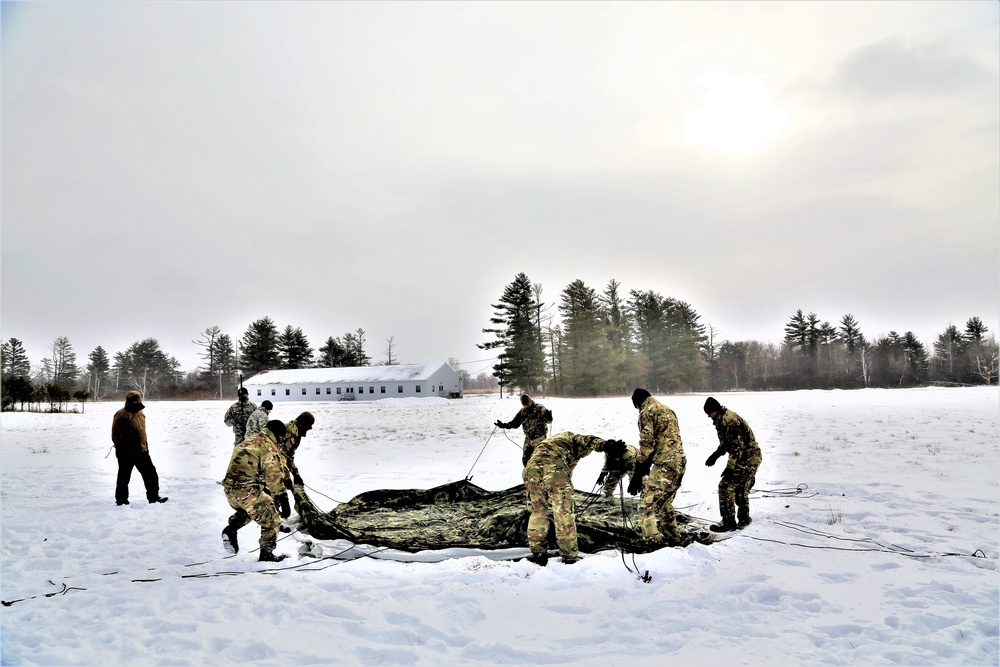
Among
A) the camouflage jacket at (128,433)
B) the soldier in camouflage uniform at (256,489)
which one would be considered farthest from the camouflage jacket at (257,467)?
the camouflage jacket at (128,433)

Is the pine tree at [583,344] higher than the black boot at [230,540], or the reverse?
the pine tree at [583,344]

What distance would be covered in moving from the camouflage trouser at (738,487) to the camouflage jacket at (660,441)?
128 cm

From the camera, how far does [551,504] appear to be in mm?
6758

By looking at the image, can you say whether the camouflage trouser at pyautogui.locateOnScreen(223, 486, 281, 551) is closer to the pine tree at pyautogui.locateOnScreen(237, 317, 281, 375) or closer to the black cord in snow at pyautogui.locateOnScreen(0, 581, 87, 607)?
the black cord in snow at pyautogui.locateOnScreen(0, 581, 87, 607)

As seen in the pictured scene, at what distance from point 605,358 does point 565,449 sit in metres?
45.9

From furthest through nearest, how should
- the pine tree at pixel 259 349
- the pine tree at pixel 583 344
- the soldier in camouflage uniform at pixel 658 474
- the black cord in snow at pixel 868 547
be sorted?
1. the pine tree at pixel 259 349
2. the pine tree at pixel 583 344
3. the soldier in camouflage uniform at pixel 658 474
4. the black cord in snow at pixel 868 547

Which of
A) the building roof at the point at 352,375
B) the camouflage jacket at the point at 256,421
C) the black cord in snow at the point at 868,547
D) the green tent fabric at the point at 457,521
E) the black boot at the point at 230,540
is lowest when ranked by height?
the black cord in snow at the point at 868,547

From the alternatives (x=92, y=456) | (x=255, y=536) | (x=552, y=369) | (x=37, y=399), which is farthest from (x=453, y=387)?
(x=255, y=536)

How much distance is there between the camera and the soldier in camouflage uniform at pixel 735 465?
7.85m

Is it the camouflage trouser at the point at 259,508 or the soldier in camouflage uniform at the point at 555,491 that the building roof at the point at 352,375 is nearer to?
the camouflage trouser at the point at 259,508

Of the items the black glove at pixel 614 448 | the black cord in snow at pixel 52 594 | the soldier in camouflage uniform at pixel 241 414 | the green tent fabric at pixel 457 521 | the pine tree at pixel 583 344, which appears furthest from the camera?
the pine tree at pixel 583 344

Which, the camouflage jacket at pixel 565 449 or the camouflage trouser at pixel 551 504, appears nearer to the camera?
the camouflage trouser at pixel 551 504

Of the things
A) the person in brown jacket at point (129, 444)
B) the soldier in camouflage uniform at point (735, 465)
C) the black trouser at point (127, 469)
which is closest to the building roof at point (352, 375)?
the black trouser at point (127, 469)

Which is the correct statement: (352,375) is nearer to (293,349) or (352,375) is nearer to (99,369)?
(293,349)
